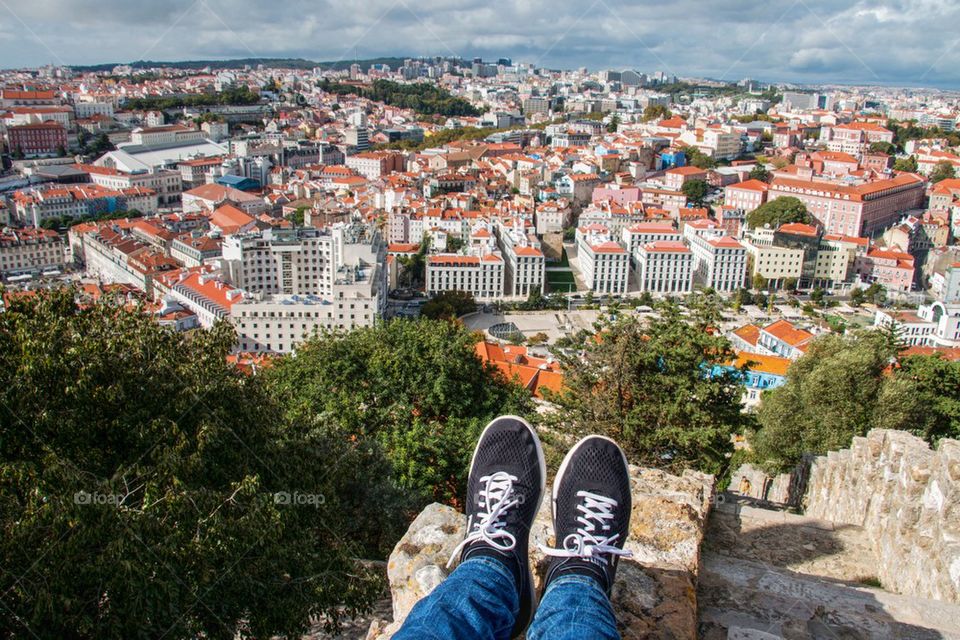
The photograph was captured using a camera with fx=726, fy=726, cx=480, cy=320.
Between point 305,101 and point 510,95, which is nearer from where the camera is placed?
point 305,101

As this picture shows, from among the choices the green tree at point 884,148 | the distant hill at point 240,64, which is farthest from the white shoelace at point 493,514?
the distant hill at point 240,64

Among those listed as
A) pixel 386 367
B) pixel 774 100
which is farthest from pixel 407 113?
pixel 386 367

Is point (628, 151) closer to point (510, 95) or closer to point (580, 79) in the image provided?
point (510, 95)

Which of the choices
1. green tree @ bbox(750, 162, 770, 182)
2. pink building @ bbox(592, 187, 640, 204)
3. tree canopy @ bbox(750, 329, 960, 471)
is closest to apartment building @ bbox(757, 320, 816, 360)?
tree canopy @ bbox(750, 329, 960, 471)

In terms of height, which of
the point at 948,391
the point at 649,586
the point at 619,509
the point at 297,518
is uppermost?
the point at 619,509

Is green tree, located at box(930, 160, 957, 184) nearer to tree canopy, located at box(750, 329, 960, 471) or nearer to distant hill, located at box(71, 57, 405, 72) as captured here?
tree canopy, located at box(750, 329, 960, 471)

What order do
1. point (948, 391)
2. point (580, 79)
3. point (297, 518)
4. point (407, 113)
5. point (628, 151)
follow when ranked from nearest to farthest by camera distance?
point (297, 518)
point (948, 391)
point (628, 151)
point (407, 113)
point (580, 79)

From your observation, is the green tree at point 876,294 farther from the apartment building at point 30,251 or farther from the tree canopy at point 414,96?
the tree canopy at point 414,96
